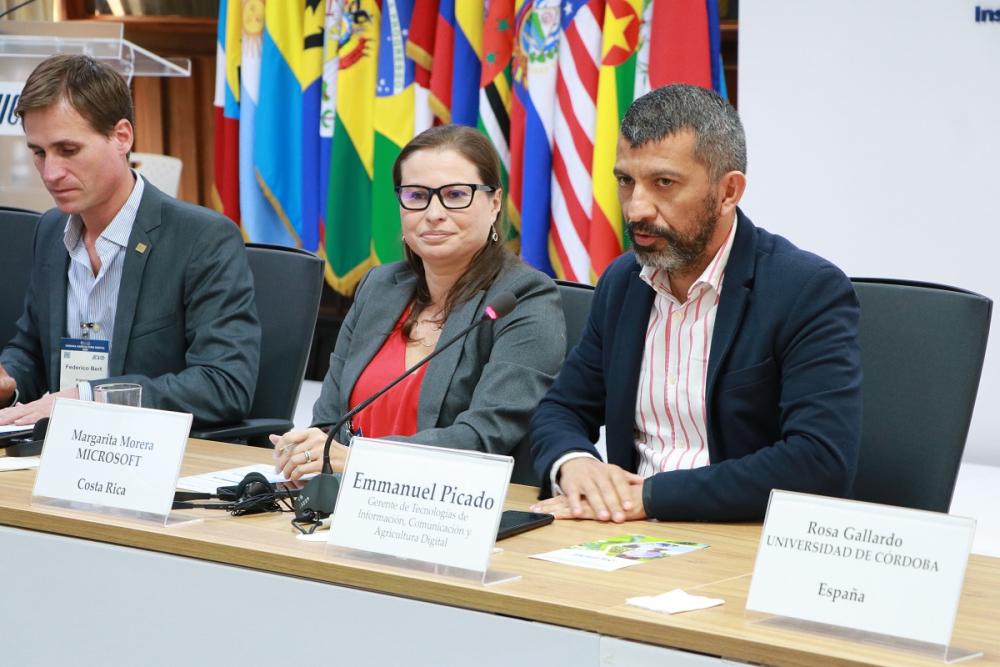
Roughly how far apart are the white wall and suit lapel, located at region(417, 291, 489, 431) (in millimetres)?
2335

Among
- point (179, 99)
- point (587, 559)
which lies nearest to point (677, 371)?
point (587, 559)

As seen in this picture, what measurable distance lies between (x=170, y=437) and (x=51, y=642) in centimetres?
30

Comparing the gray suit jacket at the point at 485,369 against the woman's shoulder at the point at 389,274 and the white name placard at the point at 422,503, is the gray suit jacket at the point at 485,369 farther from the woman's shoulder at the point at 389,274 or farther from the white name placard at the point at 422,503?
the white name placard at the point at 422,503

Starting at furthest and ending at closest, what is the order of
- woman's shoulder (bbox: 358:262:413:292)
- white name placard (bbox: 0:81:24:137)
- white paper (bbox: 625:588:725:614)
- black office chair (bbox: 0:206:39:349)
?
white name placard (bbox: 0:81:24:137), black office chair (bbox: 0:206:39:349), woman's shoulder (bbox: 358:262:413:292), white paper (bbox: 625:588:725:614)

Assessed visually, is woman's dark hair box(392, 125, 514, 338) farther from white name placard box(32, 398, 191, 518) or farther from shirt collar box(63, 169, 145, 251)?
white name placard box(32, 398, 191, 518)

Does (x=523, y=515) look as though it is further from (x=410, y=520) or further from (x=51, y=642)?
(x=51, y=642)

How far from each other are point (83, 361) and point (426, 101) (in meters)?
2.59

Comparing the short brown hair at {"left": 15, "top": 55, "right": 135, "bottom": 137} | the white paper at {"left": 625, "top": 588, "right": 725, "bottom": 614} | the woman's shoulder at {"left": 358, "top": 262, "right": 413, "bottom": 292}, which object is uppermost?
the short brown hair at {"left": 15, "top": 55, "right": 135, "bottom": 137}

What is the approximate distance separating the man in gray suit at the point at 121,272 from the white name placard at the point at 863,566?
1507mm

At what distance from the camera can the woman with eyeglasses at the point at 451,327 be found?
218cm

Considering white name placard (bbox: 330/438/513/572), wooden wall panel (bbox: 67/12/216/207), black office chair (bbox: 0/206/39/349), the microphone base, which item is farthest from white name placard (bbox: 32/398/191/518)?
wooden wall panel (bbox: 67/12/216/207)

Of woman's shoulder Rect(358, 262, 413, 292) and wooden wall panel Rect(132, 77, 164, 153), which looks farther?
wooden wall panel Rect(132, 77, 164, 153)

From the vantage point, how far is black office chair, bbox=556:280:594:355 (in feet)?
7.68

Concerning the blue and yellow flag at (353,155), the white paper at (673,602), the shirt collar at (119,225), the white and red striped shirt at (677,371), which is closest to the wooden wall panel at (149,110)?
the blue and yellow flag at (353,155)
